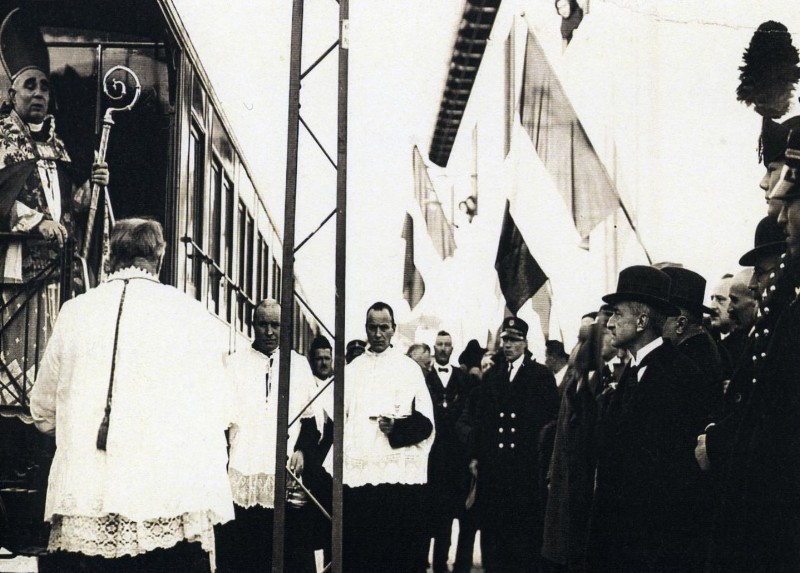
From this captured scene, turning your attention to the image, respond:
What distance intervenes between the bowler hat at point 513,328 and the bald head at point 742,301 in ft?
3.99

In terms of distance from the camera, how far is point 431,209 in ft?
19.5

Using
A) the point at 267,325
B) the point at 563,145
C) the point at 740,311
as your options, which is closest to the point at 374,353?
the point at 267,325

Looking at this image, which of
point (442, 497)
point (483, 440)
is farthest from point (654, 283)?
point (442, 497)

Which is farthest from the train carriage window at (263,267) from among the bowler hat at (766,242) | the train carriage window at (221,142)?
the bowler hat at (766,242)

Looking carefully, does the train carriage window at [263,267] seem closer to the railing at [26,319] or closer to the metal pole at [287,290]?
the metal pole at [287,290]

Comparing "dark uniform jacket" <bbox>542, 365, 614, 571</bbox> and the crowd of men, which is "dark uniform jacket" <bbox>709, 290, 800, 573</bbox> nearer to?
the crowd of men

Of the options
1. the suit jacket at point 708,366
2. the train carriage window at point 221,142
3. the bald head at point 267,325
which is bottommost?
the suit jacket at point 708,366

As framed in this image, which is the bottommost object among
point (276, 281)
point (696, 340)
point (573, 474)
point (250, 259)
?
point (573, 474)

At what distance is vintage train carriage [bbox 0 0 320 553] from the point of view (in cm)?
543

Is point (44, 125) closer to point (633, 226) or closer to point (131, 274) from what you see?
point (131, 274)

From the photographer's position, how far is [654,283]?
533 centimetres

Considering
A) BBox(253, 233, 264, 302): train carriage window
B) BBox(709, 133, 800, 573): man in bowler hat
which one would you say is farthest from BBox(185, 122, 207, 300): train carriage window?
BBox(709, 133, 800, 573): man in bowler hat

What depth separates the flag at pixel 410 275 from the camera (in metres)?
5.83

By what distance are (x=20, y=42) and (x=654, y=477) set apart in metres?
4.22
